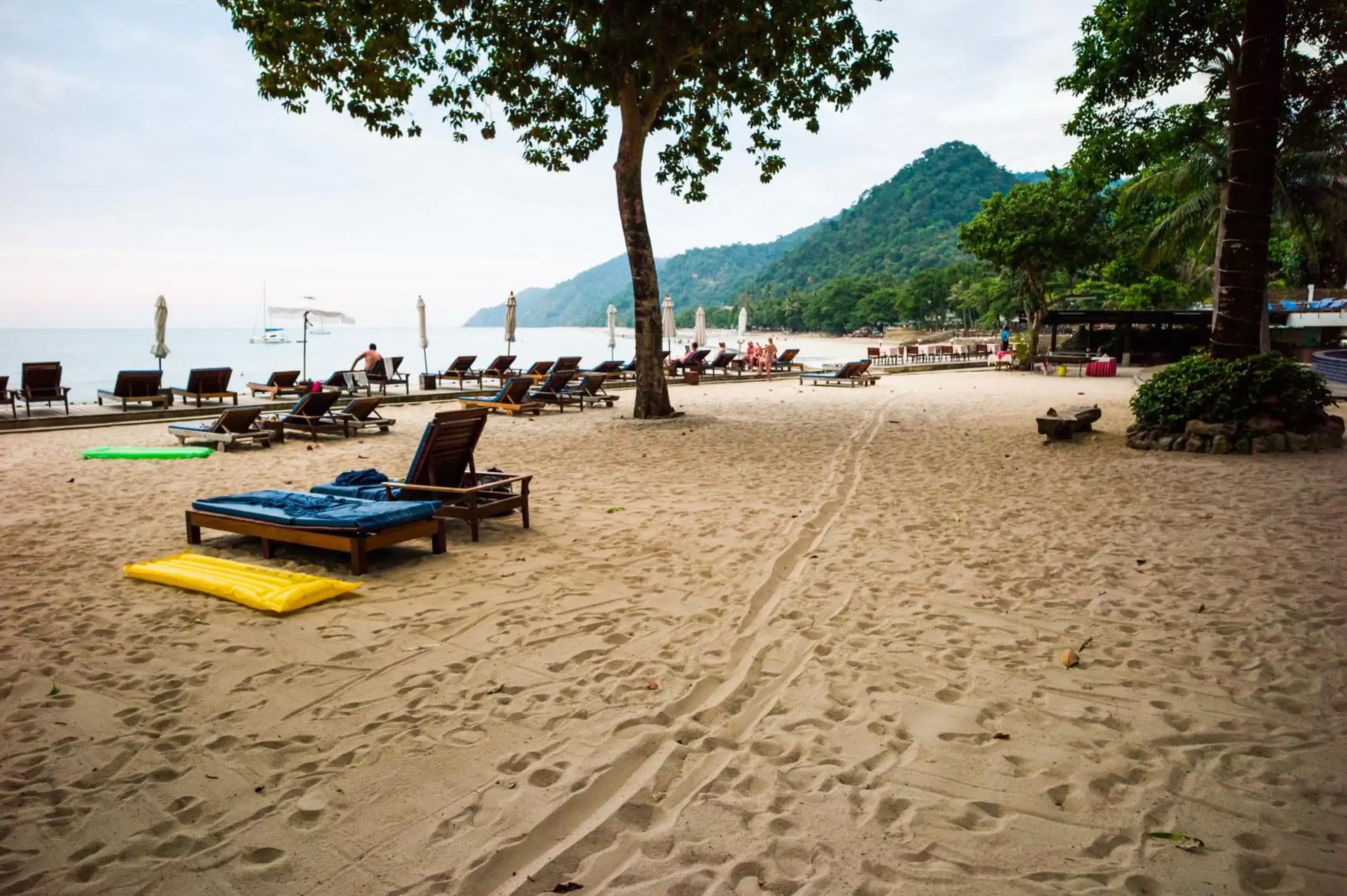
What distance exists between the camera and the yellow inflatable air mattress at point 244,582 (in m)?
4.53

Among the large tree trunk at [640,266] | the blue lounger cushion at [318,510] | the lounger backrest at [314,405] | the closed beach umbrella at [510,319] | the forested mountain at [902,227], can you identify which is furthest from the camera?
the forested mountain at [902,227]

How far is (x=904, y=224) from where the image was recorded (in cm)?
13700

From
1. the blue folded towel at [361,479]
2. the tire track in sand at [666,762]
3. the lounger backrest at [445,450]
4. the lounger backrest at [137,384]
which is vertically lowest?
the tire track in sand at [666,762]

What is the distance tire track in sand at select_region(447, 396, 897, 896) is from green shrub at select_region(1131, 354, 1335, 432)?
7.34 m

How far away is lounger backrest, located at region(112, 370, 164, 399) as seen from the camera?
14555 millimetres

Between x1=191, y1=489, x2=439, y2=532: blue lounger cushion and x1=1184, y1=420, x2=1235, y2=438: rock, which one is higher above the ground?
x1=1184, y1=420, x2=1235, y2=438: rock

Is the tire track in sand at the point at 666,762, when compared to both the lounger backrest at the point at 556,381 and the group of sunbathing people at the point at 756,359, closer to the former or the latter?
the lounger backrest at the point at 556,381

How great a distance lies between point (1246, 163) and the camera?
9.82m

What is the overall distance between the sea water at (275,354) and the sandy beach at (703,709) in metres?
18.2

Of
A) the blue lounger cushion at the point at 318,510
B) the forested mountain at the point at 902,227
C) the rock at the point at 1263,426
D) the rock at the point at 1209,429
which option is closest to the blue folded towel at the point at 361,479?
the blue lounger cushion at the point at 318,510

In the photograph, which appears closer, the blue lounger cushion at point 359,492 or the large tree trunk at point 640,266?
the blue lounger cushion at point 359,492

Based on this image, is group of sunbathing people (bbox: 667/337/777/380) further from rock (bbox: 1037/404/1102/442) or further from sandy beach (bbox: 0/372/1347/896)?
sandy beach (bbox: 0/372/1347/896)

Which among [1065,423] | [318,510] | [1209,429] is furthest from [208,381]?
[1209,429]

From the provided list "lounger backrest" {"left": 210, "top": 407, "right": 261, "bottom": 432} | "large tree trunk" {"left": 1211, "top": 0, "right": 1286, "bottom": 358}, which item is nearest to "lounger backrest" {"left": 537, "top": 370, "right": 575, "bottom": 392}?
"lounger backrest" {"left": 210, "top": 407, "right": 261, "bottom": 432}
